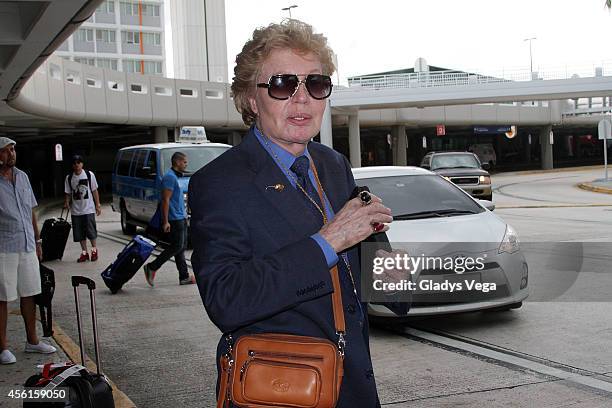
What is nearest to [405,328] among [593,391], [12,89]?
[593,391]

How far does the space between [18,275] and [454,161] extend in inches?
780

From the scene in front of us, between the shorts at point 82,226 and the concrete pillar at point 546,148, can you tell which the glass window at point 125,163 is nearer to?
the shorts at point 82,226

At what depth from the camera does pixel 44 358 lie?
22.4ft

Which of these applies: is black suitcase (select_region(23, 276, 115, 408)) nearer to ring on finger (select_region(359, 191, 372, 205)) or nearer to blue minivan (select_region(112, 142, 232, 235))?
ring on finger (select_region(359, 191, 372, 205))

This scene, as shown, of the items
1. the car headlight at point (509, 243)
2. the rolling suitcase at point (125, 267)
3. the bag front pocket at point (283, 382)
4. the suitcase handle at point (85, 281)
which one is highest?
the bag front pocket at point (283, 382)

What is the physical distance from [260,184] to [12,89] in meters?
14.8

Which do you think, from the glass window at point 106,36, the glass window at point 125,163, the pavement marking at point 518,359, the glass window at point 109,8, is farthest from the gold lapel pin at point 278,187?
the glass window at point 109,8

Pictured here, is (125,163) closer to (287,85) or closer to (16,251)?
(16,251)

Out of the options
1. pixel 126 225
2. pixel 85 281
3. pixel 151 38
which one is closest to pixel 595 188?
Answer: pixel 126 225

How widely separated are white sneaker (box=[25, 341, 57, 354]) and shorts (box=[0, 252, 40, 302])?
487 millimetres

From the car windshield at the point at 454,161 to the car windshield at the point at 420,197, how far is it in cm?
1568

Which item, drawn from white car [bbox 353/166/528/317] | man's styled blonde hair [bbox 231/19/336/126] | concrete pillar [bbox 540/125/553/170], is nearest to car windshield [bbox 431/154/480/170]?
white car [bbox 353/166/528/317]

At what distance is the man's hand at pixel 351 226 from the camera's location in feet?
7.40

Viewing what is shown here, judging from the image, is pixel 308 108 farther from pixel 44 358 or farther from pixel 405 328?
pixel 405 328
